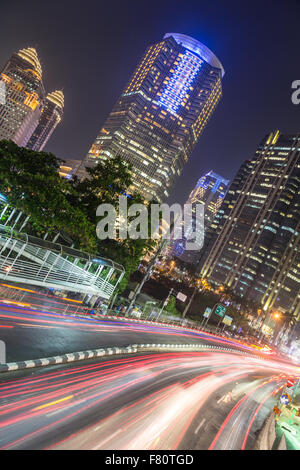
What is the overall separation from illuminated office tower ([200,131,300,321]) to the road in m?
147

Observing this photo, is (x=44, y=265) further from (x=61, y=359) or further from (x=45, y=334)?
(x=61, y=359)

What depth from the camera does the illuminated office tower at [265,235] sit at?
151 metres

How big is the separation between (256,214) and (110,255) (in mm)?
153046

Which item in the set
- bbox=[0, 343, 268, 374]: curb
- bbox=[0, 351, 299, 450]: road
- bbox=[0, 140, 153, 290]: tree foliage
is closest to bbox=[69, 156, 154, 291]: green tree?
bbox=[0, 140, 153, 290]: tree foliage

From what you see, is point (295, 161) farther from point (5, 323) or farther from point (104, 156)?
point (5, 323)

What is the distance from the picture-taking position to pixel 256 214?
548 feet

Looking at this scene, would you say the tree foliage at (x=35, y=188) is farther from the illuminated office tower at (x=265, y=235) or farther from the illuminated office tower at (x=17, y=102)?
the illuminated office tower at (x=17, y=102)

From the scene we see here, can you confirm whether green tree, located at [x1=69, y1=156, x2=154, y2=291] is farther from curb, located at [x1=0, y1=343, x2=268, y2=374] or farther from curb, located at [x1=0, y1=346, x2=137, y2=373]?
curb, located at [x1=0, y1=346, x2=137, y2=373]

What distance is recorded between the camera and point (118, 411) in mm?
9922

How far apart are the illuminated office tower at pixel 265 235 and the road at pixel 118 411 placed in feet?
481

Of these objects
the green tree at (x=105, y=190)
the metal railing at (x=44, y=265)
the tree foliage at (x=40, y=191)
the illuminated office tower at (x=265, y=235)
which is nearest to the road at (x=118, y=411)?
the metal railing at (x=44, y=265)

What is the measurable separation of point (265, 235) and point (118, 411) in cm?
16498

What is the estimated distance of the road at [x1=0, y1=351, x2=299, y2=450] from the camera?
7580 millimetres
